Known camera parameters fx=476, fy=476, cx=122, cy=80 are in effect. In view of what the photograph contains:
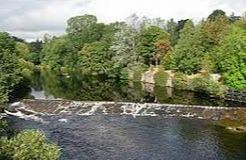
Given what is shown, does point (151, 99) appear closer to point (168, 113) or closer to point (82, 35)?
point (168, 113)

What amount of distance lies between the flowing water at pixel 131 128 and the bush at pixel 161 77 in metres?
17.2

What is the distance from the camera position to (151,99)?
83125mm

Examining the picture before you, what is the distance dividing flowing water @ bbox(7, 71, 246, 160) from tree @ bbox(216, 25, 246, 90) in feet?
24.4

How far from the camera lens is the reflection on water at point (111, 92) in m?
82.4

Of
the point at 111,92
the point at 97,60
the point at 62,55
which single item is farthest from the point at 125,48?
the point at 62,55

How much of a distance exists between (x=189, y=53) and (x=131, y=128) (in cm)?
4689

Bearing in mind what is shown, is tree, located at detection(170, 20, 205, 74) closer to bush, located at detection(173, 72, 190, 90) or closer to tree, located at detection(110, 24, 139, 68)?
bush, located at detection(173, 72, 190, 90)

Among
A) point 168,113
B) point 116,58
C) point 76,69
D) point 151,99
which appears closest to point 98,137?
point 168,113

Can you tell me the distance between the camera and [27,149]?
93.3 ft

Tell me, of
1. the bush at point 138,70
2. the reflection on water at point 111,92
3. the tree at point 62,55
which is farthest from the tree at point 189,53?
the tree at point 62,55

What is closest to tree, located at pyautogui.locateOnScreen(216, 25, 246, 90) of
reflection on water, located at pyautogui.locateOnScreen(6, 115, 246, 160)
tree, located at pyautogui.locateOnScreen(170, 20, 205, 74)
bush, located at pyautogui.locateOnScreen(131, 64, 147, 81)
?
tree, located at pyautogui.locateOnScreen(170, 20, 205, 74)

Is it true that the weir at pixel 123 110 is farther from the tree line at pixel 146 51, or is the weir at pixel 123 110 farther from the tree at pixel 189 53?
the tree at pixel 189 53

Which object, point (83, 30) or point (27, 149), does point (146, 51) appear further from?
point (27, 149)

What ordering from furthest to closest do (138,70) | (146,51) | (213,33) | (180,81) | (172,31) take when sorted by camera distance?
(172,31)
(146,51)
(138,70)
(213,33)
(180,81)
